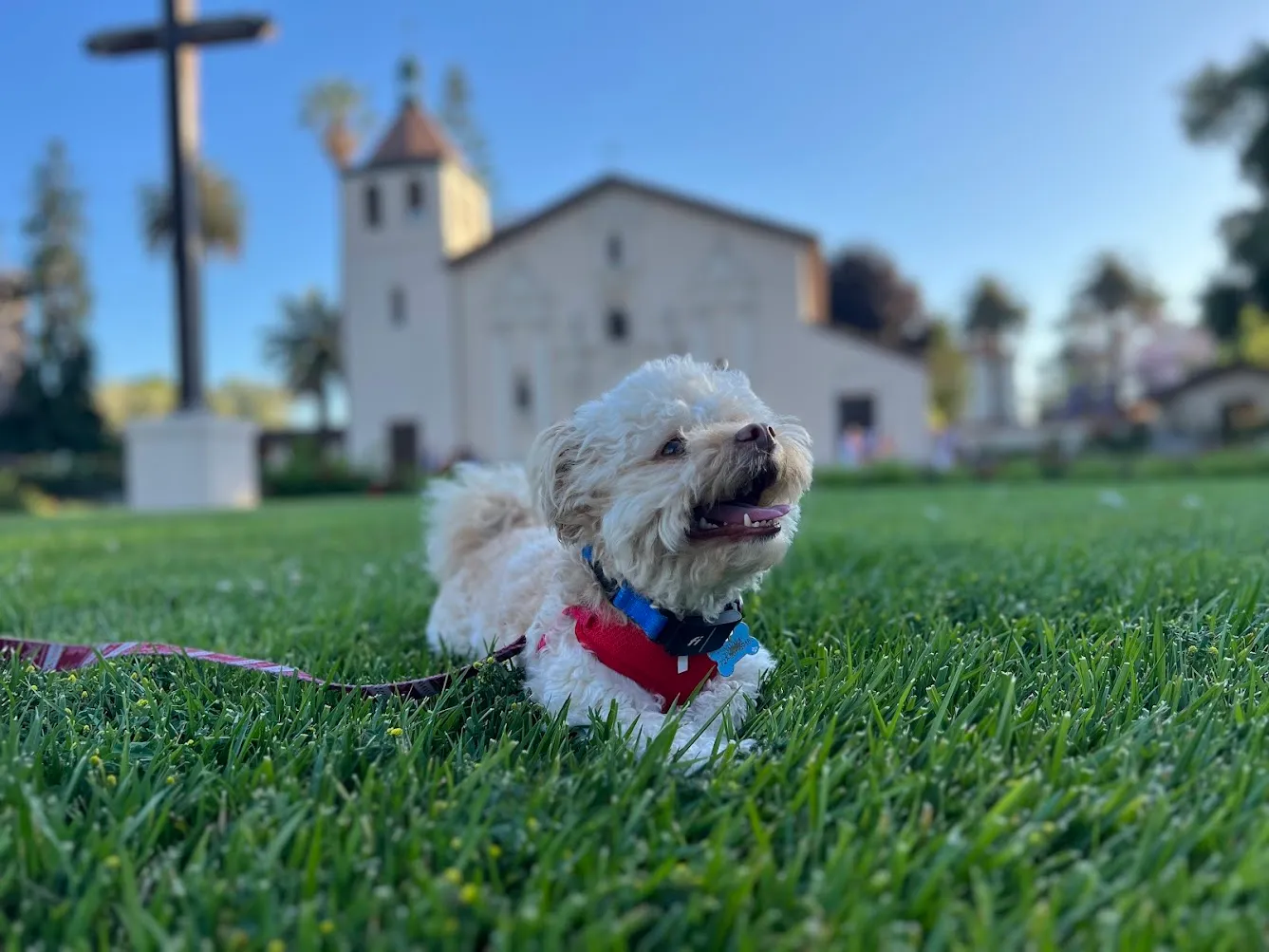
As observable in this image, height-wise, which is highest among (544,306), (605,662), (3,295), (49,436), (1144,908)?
(3,295)

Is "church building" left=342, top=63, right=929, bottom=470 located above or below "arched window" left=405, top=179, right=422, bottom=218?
below

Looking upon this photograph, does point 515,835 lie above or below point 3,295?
below

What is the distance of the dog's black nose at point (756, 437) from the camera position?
2059mm

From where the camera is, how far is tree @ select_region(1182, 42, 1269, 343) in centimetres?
3353

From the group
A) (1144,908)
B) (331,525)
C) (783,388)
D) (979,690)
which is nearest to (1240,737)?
(979,690)

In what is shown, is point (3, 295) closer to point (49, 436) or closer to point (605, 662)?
point (49, 436)

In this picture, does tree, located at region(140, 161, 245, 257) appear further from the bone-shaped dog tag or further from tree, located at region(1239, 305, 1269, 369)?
tree, located at region(1239, 305, 1269, 369)

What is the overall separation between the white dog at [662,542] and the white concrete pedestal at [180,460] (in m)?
15.2

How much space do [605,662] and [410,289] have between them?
34.7 meters

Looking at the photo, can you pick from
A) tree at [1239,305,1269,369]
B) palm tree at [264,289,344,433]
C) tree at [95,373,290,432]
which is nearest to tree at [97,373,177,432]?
tree at [95,373,290,432]

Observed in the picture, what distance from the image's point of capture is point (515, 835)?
149cm

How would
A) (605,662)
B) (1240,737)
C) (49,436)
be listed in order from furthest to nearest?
(49,436)
(605,662)
(1240,737)

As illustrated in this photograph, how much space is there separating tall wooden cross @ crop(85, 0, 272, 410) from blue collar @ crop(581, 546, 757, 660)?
15.1 meters

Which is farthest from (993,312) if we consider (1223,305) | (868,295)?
(1223,305)
